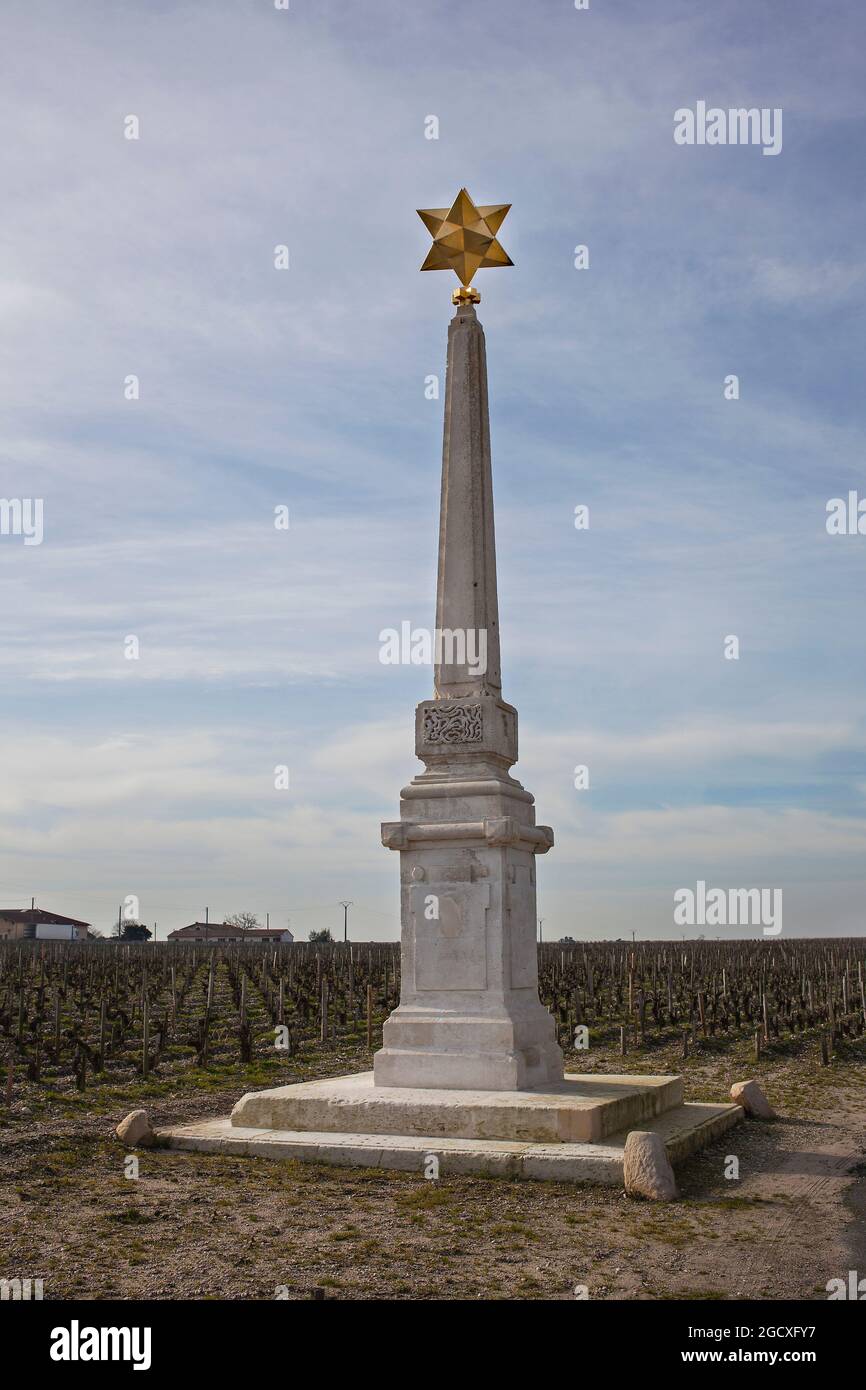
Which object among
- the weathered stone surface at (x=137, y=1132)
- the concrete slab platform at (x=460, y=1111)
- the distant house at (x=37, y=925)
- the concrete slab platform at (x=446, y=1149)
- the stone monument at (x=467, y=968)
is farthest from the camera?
the distant house at (x=37, y=925)

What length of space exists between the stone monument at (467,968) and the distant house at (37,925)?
88103 mm

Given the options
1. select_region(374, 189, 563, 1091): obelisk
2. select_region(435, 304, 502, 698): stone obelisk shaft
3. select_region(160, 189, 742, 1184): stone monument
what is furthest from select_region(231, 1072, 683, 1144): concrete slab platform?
select_region(435, 304, 502, 698): stone obelisk shaft

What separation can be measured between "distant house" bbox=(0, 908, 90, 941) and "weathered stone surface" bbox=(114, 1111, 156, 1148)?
87.8 metres

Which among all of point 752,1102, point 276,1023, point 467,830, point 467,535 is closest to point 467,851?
point 467,830

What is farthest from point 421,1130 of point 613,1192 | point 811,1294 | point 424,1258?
point 811,1294

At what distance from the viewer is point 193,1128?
32.3 feet

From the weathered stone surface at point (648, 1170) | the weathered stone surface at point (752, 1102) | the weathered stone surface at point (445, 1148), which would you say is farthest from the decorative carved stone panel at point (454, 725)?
the weathered stone surface at point (752, 1102)

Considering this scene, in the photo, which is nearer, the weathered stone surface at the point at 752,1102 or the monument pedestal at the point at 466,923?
the monument pedestal at the point at 466,923

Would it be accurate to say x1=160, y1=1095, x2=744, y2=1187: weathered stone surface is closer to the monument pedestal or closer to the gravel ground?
the gravel ground

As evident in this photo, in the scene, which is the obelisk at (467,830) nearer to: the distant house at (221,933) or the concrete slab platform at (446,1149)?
the concrete slab platform at (446,1149)

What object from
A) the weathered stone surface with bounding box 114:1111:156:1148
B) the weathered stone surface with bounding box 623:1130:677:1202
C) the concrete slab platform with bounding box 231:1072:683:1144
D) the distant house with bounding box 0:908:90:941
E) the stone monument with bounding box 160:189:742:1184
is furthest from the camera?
the distant house with bounding box 0:908:90:941

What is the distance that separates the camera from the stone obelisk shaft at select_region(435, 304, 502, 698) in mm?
10805

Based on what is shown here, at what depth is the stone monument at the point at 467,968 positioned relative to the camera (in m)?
8.85

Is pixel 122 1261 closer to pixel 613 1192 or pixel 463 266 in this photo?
Result: pixel 613 1192
